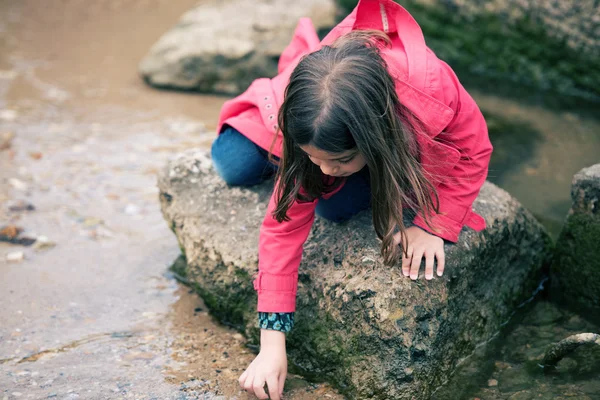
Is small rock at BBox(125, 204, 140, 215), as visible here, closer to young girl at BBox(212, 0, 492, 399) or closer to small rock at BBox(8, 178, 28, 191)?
small rock at BBox(8, 178, 28, 191)

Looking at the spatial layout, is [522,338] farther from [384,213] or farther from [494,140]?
[494,140]

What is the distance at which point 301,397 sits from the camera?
83.8 inches

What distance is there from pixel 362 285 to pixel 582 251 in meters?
1.06

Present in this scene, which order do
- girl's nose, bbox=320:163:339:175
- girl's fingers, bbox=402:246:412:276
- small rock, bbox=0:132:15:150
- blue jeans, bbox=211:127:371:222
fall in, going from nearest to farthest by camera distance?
girl's nose, bbox=320:163:339:175, girl's fingers, bbox=402:246:412:276, blue jeans, bbox=211:127:371:222, small rock, bbox=0:132:15:150

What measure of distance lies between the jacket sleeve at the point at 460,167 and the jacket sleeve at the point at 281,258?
1.32 feet

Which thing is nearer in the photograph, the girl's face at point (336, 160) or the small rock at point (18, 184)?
the girl's face at point (336, 160)

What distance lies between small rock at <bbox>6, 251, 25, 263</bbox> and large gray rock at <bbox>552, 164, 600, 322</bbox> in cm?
243

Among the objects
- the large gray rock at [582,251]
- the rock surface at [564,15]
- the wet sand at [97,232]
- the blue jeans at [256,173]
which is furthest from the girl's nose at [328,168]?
the rock surface at [564,15]

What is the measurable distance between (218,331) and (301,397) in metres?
0.51

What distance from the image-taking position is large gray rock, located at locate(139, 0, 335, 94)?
4.79 meters

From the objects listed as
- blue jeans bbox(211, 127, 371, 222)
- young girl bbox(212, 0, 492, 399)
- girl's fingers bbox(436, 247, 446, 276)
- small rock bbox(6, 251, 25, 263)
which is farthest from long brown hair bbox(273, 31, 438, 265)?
small rock bbox(6, 251, 25, 263)

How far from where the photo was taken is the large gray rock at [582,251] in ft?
7.93

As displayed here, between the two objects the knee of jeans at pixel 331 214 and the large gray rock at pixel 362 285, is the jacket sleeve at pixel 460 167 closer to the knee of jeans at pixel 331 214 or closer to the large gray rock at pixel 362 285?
the large gray rock at pixel 362 285

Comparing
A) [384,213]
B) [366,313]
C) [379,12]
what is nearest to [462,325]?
[366,313]
